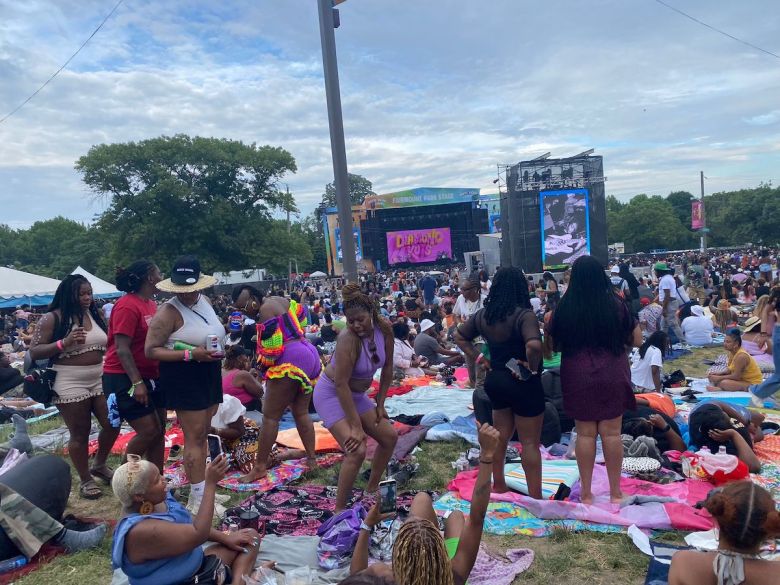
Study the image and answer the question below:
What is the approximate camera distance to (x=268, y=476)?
5.04 meters

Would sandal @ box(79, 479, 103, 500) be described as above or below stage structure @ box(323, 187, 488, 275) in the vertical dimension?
below

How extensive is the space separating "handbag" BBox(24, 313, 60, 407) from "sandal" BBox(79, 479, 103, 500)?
0.76 meters

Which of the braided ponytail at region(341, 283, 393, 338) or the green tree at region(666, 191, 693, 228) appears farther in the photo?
the green tree at region(666, 191, 693, 228)

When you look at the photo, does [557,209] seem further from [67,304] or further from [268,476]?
[67,304]

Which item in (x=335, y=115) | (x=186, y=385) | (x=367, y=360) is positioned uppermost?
(x=335, y=115)

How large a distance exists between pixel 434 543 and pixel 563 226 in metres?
27.2

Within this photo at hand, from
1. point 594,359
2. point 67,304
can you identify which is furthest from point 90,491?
point 594,359

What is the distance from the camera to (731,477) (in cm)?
426

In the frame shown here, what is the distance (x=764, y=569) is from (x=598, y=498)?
2007mm

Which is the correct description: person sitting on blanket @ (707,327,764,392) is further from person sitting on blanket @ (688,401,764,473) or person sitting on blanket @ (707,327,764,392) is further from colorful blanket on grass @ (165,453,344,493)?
colorful blanket on grass @ (165,453,344,493)

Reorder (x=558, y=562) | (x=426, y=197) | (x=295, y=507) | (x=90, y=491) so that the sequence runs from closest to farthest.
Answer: (x=558, y=562) → (x=295, y=507) → (x=90, y=491) → (x=426, y=197)

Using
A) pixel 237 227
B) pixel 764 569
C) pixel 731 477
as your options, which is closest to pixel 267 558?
pixel 764 569

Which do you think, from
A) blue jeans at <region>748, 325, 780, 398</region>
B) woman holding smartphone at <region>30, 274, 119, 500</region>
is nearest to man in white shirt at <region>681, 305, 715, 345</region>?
blue jeans at <region>748, 325, 780, 398</region>

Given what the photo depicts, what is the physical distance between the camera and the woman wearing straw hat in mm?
3955
